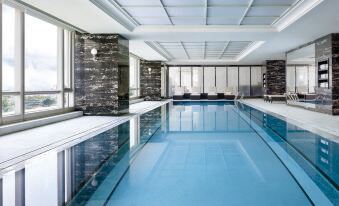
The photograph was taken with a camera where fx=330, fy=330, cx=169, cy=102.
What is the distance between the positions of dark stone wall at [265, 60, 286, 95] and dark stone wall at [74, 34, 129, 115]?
1284 cm

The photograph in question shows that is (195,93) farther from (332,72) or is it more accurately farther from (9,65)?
(9,65)

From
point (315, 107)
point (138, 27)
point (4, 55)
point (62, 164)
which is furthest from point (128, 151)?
point (315, 107)

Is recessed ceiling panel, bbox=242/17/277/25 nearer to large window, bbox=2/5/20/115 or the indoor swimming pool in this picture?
the indoor swimming pool

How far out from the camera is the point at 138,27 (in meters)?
10.7

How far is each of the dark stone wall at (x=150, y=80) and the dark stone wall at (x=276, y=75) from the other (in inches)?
280

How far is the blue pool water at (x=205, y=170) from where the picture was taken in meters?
3.17

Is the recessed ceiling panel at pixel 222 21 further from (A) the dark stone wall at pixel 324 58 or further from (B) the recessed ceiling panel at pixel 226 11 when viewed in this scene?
(A) the dark stone wall at pixel 324 58

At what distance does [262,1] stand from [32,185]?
22.3ft

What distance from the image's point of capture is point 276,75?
2130cm

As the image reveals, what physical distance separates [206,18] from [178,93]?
16.4 meters

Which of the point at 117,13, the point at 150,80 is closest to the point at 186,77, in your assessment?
the point at 150,80

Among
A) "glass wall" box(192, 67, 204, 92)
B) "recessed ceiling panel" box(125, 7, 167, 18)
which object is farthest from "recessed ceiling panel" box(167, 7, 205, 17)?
"glass wall" box(192, 67, 204, 92)

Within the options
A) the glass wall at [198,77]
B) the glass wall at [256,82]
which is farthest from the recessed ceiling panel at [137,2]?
the glass wall at [256,82]

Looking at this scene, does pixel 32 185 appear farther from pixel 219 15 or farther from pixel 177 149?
pixel 219 15
